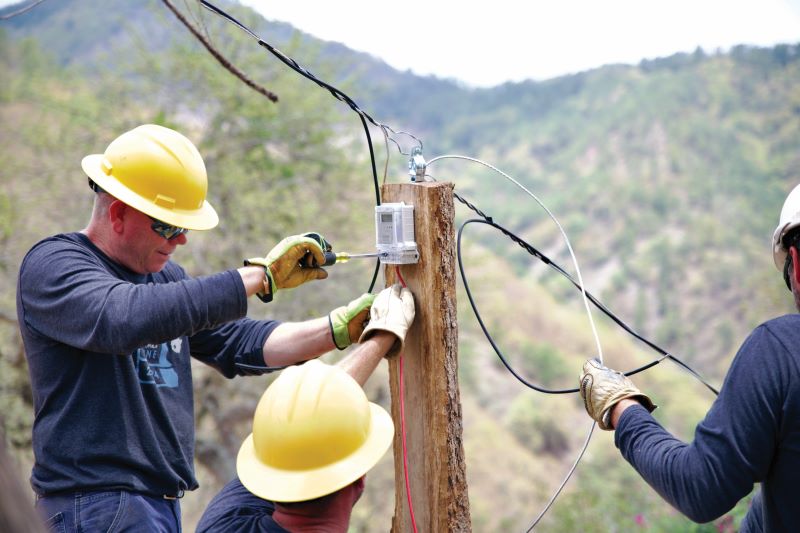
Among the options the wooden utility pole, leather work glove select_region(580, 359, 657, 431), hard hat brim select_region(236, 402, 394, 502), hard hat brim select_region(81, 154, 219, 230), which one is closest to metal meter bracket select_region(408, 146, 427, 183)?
the wooden utility pole

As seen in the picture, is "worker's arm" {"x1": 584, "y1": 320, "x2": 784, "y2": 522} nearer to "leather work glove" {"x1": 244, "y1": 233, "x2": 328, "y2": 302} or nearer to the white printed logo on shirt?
"leather work glove" {"x1": 244, "y1": 233, "x2": 328, "y2": 302}

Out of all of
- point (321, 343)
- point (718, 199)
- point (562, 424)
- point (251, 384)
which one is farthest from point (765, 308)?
point (321, 343)

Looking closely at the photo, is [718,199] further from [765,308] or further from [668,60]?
[765,308]

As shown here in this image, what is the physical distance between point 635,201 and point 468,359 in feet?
54.0

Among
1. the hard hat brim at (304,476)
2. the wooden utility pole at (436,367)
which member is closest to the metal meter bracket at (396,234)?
the wooden utility pole at (436,367)

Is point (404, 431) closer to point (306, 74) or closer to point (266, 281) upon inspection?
point (266, 281)

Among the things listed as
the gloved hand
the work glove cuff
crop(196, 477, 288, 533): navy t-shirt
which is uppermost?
the work glove cuff

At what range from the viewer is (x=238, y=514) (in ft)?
6.23

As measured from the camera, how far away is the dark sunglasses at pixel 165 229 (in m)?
2.42

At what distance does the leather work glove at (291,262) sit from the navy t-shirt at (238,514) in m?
0.75

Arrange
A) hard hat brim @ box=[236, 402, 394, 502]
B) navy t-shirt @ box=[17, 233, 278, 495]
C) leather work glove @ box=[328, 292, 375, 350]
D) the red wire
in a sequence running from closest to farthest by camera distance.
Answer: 1. hard hat brim @ box=[236, 402, 394, 502]
2. navy t-shirt @ box=[17, 233, 278, 495]
3. the red wire
4. leather work glove @ box=[328, 292, 375, 350]

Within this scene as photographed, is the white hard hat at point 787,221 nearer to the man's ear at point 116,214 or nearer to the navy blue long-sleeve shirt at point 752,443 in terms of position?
the navy blue long-sleeve shirt at point 752,443

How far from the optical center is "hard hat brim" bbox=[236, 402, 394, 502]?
5.96 feet

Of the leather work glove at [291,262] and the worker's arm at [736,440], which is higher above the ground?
the leather work glove at [291,262]
